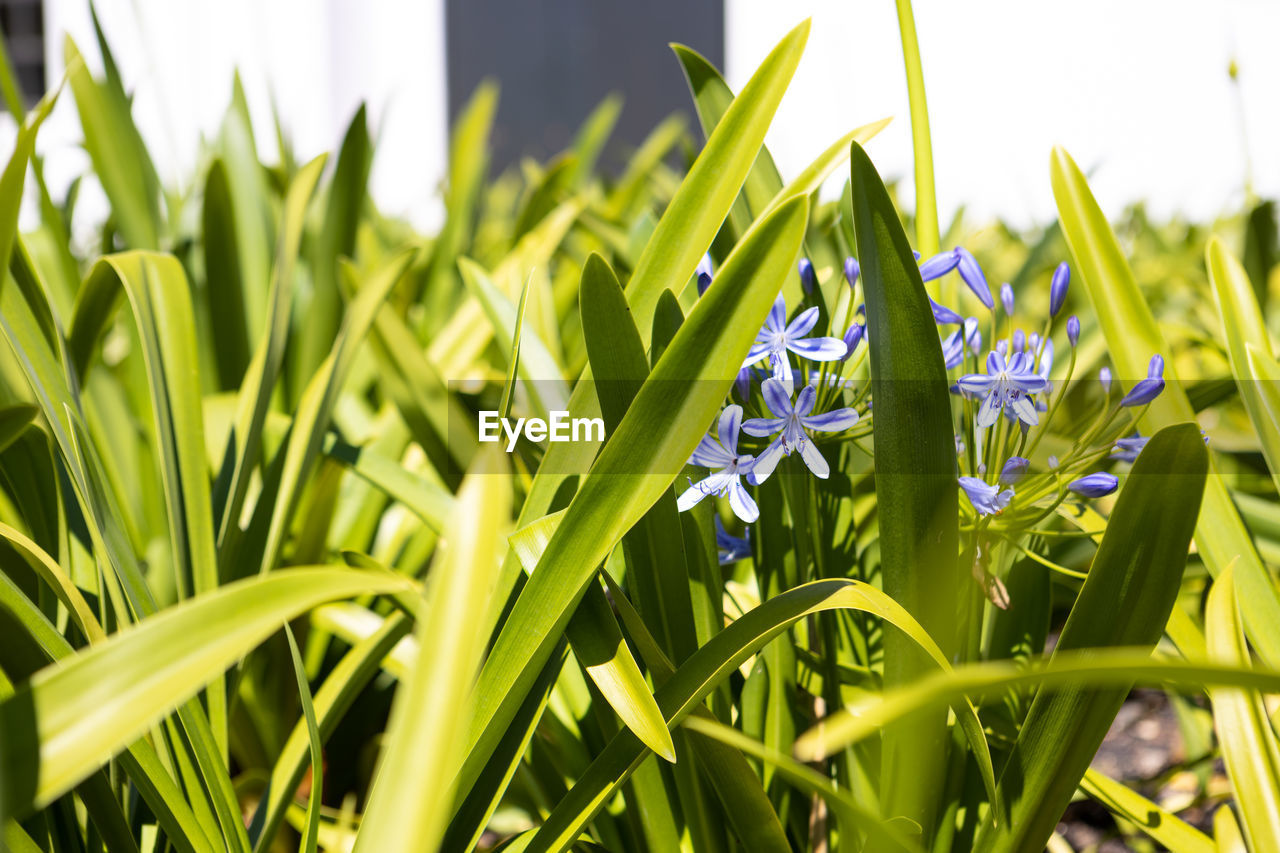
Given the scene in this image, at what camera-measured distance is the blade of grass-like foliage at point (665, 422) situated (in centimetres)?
35

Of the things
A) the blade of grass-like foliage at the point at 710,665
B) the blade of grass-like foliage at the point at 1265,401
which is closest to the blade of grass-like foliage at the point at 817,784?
the blade of grass-like foliage at the point at 710,665

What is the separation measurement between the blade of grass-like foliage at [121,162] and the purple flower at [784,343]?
84cm

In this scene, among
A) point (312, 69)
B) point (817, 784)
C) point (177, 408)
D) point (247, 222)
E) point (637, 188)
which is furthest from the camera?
point (312, 69)

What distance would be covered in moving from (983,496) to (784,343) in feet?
0.39

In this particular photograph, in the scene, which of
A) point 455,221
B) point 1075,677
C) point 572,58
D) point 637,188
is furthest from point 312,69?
point 1075,677

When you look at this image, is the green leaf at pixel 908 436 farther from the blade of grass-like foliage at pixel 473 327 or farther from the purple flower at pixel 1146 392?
the blade of grass-like foliage at pixel 473 327

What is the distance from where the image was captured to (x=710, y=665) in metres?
0.38

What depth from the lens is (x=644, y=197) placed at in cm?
162

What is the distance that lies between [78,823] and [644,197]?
135 centimetres

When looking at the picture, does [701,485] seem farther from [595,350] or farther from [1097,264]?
[1097,264]

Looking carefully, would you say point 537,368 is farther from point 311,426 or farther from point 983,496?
point 983,496

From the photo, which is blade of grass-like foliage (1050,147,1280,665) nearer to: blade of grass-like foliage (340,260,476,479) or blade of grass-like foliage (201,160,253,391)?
blade of grass-like foliage (340,260,476,479)

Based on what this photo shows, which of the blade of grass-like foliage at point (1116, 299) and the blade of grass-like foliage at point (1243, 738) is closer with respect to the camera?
the blade of grass-like foliage at point (1243, 738)

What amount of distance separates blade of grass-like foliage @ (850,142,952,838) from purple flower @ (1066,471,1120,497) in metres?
0.08
